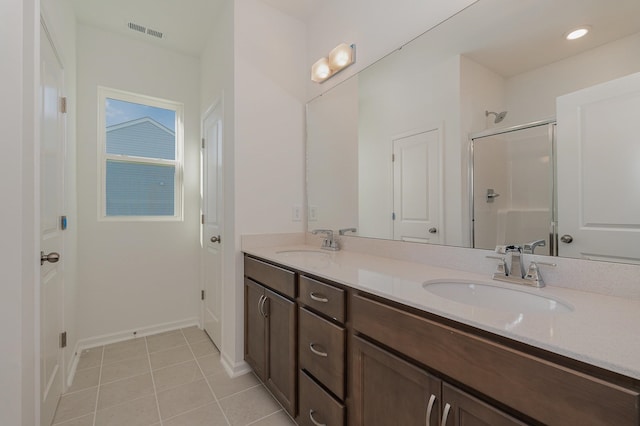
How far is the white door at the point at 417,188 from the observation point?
55.6 inches

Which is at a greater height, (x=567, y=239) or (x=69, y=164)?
(x=69, y=164)

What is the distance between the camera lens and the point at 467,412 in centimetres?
70

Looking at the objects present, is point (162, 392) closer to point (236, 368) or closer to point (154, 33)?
point (236, 368)

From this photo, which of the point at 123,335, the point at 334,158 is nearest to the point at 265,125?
Answer: the point at 334,158

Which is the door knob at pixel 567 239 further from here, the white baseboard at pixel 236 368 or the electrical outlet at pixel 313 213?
the white baseboard at pixel 236 368

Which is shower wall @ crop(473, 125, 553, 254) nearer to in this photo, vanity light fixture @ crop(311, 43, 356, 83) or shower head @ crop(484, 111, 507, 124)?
shower head @ crop(484, 111, 507, 124)

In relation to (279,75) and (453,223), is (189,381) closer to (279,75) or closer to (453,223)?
(453,223)

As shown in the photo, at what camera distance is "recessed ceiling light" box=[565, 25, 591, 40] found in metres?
0.97

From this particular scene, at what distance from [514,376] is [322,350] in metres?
0.76

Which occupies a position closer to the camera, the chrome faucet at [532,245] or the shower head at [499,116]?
the chrome faucet at [532,245]

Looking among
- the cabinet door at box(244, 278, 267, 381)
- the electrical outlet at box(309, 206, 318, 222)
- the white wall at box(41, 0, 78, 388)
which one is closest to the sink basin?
the cabinet door at box(244, 278, 267, 381)

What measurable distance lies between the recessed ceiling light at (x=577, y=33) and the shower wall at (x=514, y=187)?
1.03 feet

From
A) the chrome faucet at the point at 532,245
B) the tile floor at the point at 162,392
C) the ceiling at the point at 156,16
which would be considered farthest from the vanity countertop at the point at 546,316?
the ceiling at the point at 156,16

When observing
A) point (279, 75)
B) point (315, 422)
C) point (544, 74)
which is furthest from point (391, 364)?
point (279, 75)
